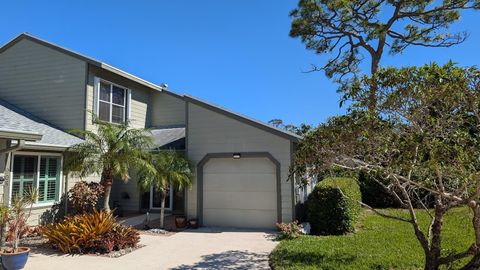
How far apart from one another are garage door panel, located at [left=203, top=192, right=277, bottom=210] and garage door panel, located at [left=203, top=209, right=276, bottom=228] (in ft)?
0.57

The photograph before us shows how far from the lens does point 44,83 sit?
14.9 meters

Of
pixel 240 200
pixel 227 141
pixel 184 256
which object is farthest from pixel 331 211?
pixel 184 256

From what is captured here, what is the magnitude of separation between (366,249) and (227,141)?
19.6 feet

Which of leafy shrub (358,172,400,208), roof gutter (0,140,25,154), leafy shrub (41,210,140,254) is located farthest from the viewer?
leafy shrub (358,172,400,208)

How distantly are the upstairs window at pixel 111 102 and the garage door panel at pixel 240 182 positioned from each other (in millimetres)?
5537

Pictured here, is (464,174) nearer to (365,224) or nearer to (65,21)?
(365,224)

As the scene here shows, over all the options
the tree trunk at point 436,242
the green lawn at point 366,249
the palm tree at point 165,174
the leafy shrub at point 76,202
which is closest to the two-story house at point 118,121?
the leafy shrub at point 76,202

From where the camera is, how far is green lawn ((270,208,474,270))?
24.4 feet

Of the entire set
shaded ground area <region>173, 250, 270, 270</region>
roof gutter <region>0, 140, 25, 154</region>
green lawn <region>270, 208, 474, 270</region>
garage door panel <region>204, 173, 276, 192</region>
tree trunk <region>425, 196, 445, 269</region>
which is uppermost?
roof gutter <region>0, 140, 25, 154</region>

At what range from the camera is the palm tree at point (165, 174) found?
1145 cm

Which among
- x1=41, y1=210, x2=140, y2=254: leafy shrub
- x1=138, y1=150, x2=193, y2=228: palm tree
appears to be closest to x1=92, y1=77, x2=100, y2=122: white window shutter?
x1=138, y1=150, x2=193, y2=228: palm tree

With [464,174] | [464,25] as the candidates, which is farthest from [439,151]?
[464,25]

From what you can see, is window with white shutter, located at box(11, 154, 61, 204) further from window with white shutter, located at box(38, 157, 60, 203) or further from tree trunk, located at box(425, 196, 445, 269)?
tree trunk, located at box(425, 196, 445, 269)

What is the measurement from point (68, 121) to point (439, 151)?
13643 millimetres
